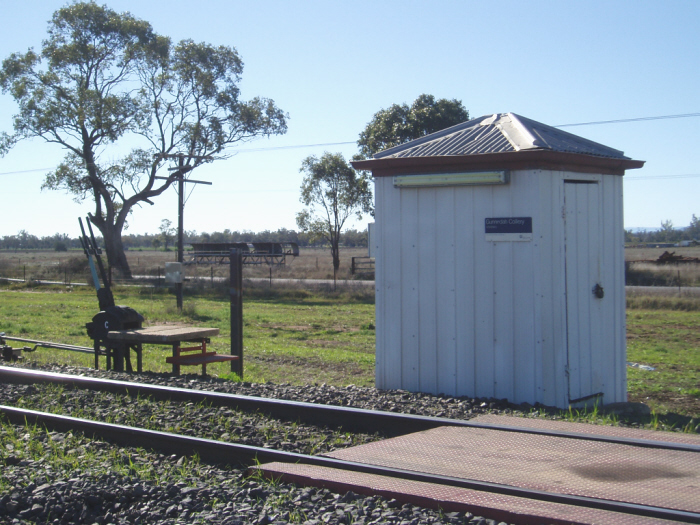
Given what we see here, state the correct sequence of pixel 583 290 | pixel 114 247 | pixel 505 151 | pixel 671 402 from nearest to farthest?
pixel 505 151, pixel 583 290, pixel 671 402, pixel 114 247

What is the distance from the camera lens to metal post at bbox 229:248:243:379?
10.4m

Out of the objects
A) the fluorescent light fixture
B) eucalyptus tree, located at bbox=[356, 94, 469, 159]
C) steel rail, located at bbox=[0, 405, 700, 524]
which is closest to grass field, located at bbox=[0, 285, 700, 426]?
the fluorescent light fixture

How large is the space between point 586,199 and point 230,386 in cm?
473

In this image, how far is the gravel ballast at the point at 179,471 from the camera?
4137 millimetres

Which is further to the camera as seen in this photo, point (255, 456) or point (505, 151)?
point (505, 151)

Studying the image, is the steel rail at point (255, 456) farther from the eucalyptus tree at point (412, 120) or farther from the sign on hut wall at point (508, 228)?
the eucalyptus tree at point (412, 120)

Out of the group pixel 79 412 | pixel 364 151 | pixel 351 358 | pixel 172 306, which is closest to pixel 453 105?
pixel 364 151

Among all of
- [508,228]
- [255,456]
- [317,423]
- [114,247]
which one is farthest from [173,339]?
[114,247]

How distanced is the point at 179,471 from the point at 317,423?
1.47m

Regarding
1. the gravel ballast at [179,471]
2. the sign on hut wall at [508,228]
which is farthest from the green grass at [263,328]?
the sign on hut wall at [508,228]

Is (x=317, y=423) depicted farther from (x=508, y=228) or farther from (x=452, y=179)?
(x=452, y=179)

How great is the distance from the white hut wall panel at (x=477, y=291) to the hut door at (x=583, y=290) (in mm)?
91

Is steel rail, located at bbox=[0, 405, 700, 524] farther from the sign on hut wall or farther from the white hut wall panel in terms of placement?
the sign on hut wall

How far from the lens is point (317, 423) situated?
6.25 m
